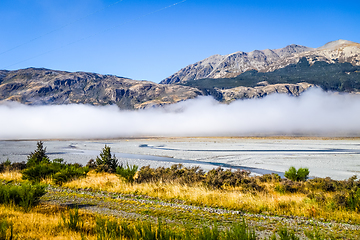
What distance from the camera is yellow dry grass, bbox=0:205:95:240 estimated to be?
516 centimetres

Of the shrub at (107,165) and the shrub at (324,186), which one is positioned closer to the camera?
the shrub at (324,186)

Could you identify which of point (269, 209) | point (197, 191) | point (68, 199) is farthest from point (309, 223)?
point (68, 199)

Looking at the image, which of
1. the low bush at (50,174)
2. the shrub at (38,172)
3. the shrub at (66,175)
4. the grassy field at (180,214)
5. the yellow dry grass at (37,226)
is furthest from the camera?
the shrub at (38,172)

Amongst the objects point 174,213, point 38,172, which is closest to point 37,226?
point 174,213

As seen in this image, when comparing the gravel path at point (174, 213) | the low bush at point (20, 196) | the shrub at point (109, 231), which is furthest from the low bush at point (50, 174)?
the shrub at point (109, 231)

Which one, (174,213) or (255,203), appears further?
(255,203)

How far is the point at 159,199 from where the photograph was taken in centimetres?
1005

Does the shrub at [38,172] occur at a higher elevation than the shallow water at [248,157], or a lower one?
higher

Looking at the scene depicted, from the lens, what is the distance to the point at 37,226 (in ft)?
18.8

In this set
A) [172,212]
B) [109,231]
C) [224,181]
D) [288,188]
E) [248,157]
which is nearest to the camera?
[109,231]

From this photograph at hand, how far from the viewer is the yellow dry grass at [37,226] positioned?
5.16 metres

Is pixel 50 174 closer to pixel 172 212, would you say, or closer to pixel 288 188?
pixel 172 212

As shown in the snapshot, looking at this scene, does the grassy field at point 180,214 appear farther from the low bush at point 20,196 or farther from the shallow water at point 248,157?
the shallow water at point 248,157

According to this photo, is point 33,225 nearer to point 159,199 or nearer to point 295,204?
point 159,199
